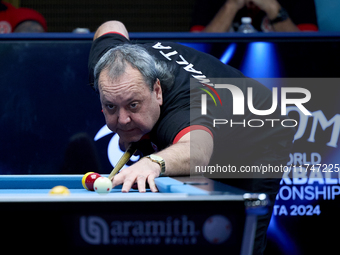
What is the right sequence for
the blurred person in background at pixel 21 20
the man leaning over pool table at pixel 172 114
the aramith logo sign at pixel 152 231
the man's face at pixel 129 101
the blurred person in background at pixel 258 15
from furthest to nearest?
the blurred person in background at pixel 21 20 → the blurred person in background at pixel 258 15 → the man's face at pixel 129 101 → the man leaning over pool table at pixel 172 114 → the aramith logo sign at pixel 152 231

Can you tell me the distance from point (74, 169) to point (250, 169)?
1.24m

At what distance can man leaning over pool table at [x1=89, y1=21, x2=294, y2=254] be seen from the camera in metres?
1.53

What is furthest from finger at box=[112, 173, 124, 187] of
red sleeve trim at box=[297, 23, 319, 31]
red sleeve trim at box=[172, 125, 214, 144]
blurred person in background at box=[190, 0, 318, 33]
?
red sleeve trim at box=[297, 23, 319, 31]

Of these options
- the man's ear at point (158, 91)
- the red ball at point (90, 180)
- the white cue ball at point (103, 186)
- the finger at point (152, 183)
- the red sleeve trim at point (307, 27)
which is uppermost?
the red sleeve trim at point (307, 27)

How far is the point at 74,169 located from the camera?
2709 millimetres

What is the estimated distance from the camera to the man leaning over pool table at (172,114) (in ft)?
5.00

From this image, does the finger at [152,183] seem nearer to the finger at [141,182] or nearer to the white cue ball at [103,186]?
the finger at [141,182]

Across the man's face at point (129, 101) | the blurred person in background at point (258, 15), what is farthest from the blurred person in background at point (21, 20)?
the man's face at point (129, 101)

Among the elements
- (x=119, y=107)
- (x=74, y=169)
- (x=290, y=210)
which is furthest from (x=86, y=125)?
(x=290, y=210)

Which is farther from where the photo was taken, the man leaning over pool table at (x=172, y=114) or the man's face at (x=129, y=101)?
the man's face at (x=129, y=101)

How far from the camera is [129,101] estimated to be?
1.75 metres

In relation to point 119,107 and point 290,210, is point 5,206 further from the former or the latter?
point 290,210

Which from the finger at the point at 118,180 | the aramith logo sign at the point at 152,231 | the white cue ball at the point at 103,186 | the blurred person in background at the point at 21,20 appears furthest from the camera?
the blurred person in background at the point at 21,20

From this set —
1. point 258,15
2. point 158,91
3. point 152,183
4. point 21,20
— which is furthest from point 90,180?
point 21,20
